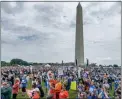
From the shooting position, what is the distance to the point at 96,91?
1379 centimetres

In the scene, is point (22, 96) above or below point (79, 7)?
below

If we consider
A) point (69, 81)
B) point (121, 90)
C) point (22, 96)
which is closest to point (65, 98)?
point (121, 90)

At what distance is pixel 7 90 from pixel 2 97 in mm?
443

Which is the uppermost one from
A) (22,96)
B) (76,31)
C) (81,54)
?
(76,31)

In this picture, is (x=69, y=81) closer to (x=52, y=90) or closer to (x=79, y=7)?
(x=52, y=90)

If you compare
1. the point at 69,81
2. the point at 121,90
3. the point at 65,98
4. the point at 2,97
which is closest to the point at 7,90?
the point at 2,97

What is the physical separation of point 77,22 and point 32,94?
30.0 metres

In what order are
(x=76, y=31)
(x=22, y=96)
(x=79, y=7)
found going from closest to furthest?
(x=22, y=96)
(x=79, y=7)
(x=76, y=31)

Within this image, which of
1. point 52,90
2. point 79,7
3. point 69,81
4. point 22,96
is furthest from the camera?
point 79,7

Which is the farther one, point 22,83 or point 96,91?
point 22,83

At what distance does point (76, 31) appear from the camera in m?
42.8

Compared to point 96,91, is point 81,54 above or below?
above

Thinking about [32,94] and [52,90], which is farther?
[52,90]

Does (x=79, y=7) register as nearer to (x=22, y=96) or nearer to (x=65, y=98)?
(x=22, y=96)
